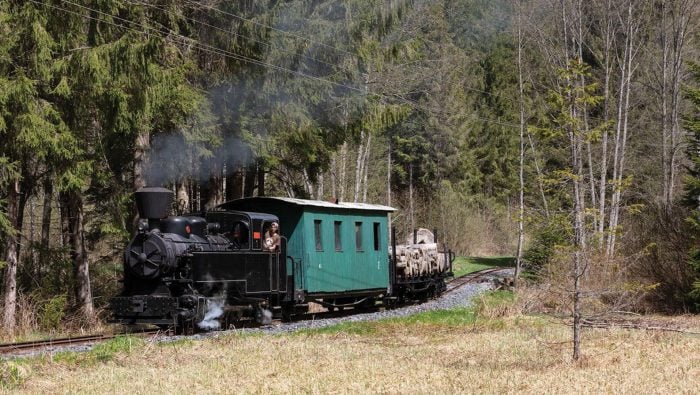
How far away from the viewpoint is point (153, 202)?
16.0 meters

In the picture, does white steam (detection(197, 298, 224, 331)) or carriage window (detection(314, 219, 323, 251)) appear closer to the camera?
white steam (detection(197, 298, 224, 331))

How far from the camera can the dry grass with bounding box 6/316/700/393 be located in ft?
31.0

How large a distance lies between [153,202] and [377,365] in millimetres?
6601

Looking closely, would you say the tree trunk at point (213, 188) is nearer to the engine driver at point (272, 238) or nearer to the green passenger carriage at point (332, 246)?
the green passenger carriage at point (332, 246)

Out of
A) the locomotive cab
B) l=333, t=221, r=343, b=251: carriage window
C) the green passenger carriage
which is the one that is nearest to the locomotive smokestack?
the locomotive cab

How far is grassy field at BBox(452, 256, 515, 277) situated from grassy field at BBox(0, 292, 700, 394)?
77.3ft

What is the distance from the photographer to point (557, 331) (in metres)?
14.9

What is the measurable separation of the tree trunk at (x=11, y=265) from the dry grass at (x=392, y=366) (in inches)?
189

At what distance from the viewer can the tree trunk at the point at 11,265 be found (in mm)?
16453

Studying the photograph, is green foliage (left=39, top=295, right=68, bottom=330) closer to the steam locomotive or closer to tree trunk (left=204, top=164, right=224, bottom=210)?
the steam locomotive

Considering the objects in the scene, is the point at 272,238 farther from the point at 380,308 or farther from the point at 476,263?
the point at 476,263

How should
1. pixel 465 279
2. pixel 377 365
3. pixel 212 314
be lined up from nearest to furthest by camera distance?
pixel 377 365
pixel 212 314
pixel 465 279

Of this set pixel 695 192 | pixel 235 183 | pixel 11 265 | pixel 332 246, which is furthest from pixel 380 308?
pixel 11 265

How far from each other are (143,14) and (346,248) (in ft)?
21.7
